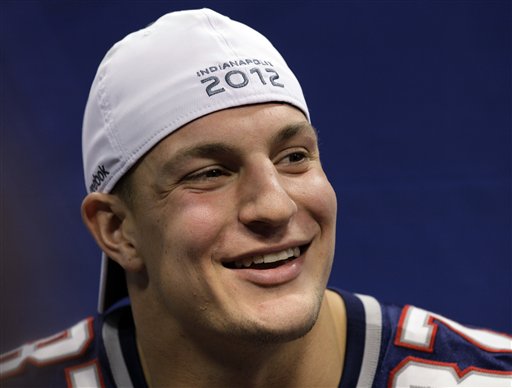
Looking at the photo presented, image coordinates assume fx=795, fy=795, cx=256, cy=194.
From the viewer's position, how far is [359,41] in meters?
1.89

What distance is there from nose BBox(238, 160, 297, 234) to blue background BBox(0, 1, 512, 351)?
716mm

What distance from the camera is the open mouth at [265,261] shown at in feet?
3.87

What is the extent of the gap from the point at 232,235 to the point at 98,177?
0.30 m

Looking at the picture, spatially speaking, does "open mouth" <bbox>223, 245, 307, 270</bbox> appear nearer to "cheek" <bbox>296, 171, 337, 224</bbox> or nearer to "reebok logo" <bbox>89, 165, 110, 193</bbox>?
"cheek" <bbox>296, 171, 337, 224</bbox>

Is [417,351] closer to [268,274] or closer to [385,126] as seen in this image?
[268,274]

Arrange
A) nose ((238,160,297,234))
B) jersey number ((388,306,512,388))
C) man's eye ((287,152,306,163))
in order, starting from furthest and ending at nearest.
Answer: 1. jersey number ((388,306,512,388))
2. man's eye ((287,152,306,163))
3. nose ((238,160,297,234))

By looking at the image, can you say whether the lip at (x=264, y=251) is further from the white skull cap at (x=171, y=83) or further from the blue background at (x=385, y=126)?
the blue background at (x=385, y=126)

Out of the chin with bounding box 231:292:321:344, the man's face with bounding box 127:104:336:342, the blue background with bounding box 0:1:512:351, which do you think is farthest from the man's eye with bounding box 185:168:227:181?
the blue background with bounding box 0:1:512:351

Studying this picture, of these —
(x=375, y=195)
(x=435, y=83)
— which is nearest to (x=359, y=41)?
(x=435, y=83)

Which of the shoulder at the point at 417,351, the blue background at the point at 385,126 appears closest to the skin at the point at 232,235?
the shoulder at the point at 417,351

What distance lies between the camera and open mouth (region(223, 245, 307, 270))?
118 cm

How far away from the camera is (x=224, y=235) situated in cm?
116

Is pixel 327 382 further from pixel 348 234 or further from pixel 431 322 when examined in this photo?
pixel 348 234

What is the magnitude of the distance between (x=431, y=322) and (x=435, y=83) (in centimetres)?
70
